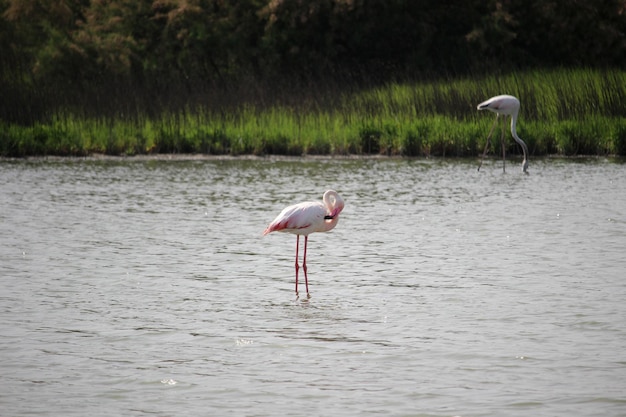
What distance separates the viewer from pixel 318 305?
803 cm

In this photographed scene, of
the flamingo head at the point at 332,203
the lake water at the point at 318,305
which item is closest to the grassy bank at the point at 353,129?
the lake water at the point at 318,305

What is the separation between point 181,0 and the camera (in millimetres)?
30516

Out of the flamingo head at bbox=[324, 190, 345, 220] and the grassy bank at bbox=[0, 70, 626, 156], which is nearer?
the flamingo head at bbox=[324, 190, 345, 220]


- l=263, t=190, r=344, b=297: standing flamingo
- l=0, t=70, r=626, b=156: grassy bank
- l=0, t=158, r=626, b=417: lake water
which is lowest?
l=0, t=158, r=626, b=417: lake water

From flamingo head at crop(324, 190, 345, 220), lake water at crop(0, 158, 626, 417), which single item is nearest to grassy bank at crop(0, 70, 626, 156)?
lake water at crop(0, 158, 626, 417)

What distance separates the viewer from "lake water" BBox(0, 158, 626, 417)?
19.0 feet

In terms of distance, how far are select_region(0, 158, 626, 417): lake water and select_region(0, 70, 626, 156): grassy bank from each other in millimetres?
5022

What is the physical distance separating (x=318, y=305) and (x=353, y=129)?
12.5 metres

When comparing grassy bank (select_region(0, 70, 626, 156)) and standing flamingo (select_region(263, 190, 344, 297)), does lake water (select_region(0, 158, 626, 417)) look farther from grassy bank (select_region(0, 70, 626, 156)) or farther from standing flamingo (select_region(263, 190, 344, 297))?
grassy bank (select_region(0, 70, 626, 156))

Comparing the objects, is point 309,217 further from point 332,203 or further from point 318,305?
point 318,305

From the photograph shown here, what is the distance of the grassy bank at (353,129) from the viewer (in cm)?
1992

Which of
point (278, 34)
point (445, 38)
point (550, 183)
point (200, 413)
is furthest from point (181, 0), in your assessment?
point (200, 413)

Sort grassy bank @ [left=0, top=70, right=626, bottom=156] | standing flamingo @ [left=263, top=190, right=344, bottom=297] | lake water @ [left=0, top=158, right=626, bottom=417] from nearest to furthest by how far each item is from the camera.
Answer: lake water @ [left=0, top=158, right=626, bottom=417], standing flamingo @ [left=263, top=190, right=344, bottom=297], grassy bank @ [left=0, top=70, right=626, bottom=156]

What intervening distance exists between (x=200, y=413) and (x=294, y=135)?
14953 millimetres
